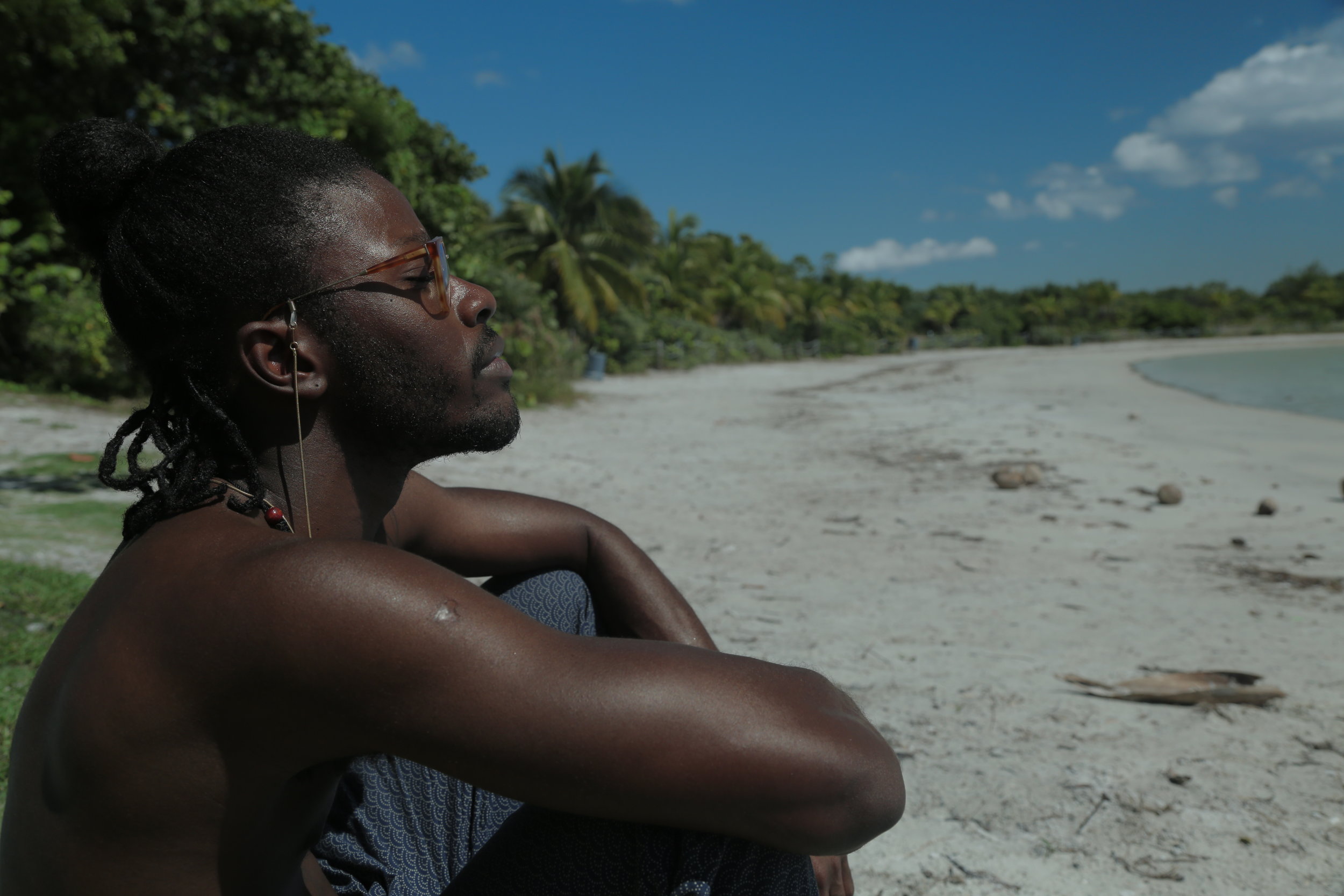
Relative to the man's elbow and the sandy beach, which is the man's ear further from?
the sandy beach

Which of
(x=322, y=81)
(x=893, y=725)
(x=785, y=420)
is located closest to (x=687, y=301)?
(x=785, y=420)

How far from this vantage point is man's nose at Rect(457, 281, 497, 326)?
142cm

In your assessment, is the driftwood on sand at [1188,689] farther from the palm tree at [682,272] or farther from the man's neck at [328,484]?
the palm tree at [682,272]

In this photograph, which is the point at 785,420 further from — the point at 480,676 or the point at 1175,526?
the point at 480,676

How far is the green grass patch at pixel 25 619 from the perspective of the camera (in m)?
2.74

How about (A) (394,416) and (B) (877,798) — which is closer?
(B) (877,798)

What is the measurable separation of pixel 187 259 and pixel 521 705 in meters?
0.75

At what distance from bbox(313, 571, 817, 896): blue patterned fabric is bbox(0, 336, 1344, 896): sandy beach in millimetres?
1030

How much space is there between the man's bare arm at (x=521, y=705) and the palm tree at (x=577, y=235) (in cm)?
2327

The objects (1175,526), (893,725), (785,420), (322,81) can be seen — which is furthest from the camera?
(785,420)

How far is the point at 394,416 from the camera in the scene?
1.31 metres

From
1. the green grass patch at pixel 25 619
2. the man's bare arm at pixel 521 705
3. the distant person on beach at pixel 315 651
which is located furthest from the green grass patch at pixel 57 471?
the man's bare arm at pixel 521 705

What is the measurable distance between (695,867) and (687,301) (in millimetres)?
33027

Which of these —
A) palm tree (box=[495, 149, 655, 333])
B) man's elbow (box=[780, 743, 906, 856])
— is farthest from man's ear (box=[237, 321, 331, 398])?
palm tree (box=[495, 149, 655, 333])
